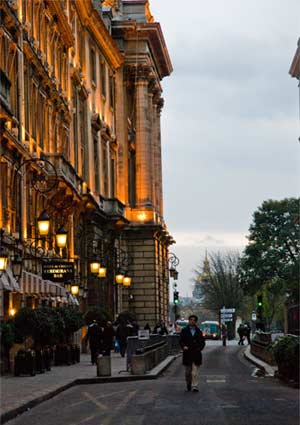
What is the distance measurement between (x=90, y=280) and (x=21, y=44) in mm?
23313

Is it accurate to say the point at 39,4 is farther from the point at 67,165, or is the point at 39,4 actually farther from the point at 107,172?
the point at 107,172

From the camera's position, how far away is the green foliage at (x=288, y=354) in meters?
31.1

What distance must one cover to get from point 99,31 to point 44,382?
1806 inches

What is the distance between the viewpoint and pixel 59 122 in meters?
58.7

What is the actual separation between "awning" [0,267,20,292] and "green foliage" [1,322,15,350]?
112 cm

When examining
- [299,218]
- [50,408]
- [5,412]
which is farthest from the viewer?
[299,218]

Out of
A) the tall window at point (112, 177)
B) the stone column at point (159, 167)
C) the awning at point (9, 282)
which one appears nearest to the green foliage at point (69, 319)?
the awning at point (9, 282)

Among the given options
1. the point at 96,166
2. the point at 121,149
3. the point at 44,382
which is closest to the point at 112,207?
the point at 96,166

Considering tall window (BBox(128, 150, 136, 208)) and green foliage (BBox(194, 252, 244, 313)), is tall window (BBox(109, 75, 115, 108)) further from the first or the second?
green foliage (BBox(194, 252, 244, 313))

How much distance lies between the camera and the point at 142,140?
3627 inches

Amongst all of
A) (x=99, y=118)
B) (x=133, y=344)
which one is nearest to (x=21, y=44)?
(x=133, y=344)

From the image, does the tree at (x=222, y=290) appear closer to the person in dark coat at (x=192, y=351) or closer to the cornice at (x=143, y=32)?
the cornice at (x=143, y=32)

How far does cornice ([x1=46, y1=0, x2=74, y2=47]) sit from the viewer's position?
185ft

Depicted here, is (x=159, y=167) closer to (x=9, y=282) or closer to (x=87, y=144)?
(x=87, y=144)
